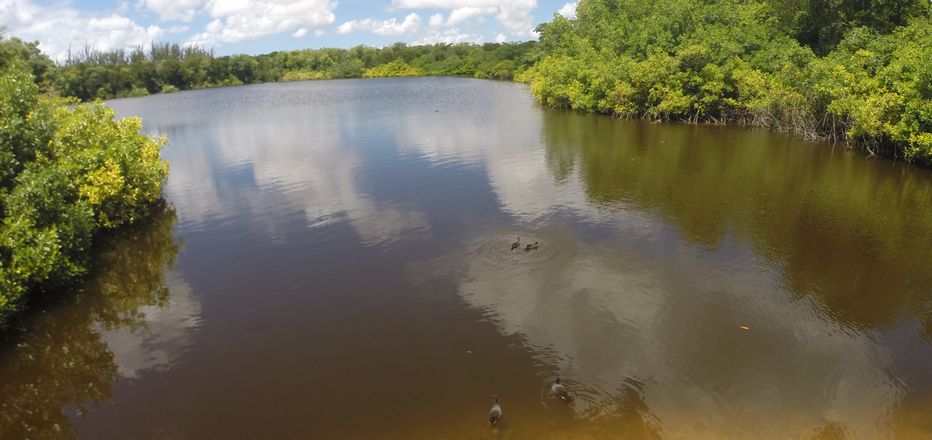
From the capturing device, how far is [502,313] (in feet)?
58.0

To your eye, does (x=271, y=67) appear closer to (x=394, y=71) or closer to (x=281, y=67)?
(x=281, y=67)

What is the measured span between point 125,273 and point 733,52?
52586 millimetres

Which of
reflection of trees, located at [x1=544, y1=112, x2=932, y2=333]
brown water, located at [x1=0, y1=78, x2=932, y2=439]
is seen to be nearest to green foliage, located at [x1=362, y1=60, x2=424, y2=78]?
reflection of trees, located at [x1=544, y1=112, x2=932, y2=333]

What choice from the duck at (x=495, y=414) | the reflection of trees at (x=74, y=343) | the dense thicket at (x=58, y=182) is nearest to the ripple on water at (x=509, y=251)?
the duck at (x=495, y=414)

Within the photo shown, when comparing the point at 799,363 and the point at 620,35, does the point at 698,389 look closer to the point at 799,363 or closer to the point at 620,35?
the point at 799,363

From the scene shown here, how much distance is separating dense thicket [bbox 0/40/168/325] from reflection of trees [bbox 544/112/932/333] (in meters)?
23.4

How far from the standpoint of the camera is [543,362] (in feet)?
49.9

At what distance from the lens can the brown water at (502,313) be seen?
1340cm

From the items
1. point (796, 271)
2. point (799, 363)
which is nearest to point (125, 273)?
point (799, 363)

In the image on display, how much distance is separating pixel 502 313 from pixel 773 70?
4386cm

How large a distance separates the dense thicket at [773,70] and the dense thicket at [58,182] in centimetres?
4270

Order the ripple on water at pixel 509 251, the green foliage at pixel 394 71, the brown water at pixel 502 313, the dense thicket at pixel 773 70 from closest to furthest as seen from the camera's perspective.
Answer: the brown water at pixel 502 313, the ripple on water at pixel 509 251, the dense thicket at pixel 773 70, the green foliage at pixel 394 71

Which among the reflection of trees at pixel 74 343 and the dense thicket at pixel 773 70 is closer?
the reflection of trees at pixel 74 343

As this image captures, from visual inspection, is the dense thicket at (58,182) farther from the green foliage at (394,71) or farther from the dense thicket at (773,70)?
the green foliage at (394,71)
